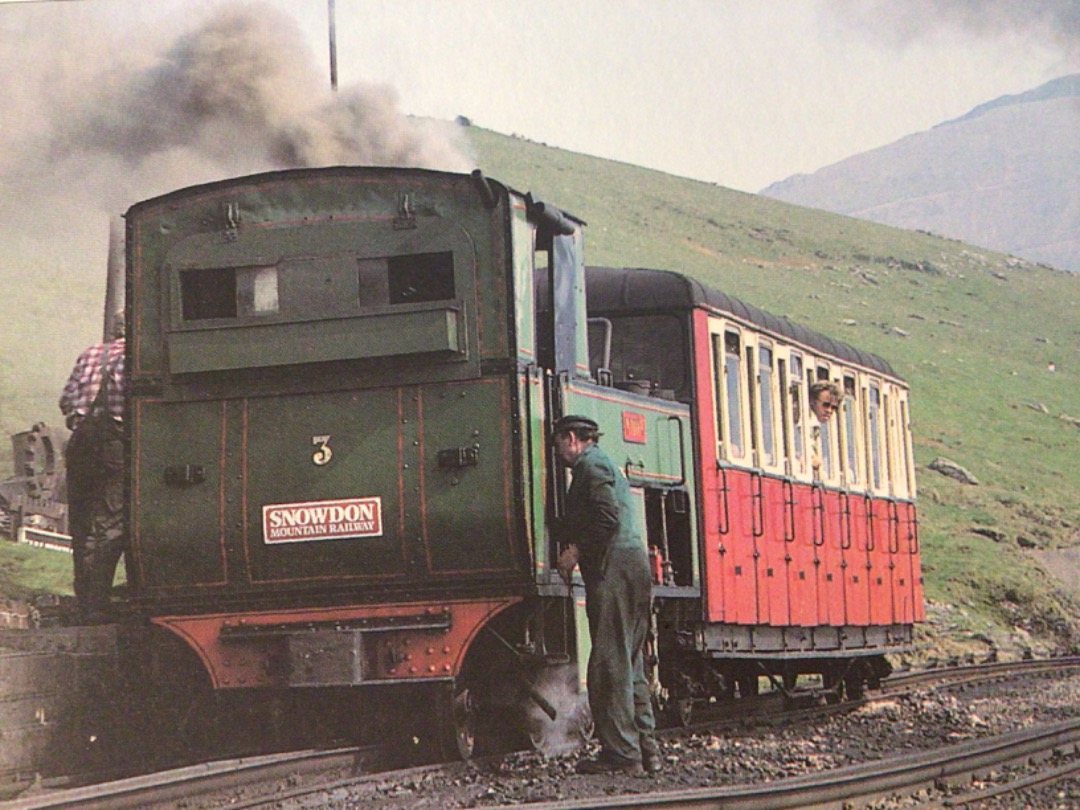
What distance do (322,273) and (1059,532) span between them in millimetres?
26501

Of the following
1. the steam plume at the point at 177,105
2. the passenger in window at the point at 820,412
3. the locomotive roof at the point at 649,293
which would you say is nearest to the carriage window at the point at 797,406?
the passenger in window at the point at 820,412

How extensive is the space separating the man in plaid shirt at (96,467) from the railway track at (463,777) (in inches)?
94.0

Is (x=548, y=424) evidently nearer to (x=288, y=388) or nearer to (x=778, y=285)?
(x=288, y=388)

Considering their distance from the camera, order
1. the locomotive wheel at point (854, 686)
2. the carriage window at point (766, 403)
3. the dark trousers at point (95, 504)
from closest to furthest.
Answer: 1. the dark trousers at point (95, 504)
2. the carriage window at point (766, 403)
3. the locomotive wheel at point (854, 686)

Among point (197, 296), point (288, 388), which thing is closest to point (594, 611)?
point (288, 388)

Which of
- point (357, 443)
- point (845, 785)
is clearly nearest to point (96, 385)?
point (357, 443)

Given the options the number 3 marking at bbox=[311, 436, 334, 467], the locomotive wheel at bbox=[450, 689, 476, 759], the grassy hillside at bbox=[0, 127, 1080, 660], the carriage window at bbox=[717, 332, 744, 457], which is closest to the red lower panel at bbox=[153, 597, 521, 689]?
the locomotive wheel at bbox=[450, 689, 476, 759]

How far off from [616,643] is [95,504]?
397cm

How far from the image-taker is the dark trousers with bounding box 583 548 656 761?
775 cm

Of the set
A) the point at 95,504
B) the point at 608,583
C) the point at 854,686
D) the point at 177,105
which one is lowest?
the point at 854,686

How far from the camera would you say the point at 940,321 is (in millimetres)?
52344

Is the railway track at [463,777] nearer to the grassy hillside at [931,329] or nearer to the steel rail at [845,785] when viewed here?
the steel rail at [845,785]

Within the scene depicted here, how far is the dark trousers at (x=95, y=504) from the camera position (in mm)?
10008

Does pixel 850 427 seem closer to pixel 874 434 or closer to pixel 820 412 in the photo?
pixel 874 434
